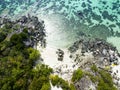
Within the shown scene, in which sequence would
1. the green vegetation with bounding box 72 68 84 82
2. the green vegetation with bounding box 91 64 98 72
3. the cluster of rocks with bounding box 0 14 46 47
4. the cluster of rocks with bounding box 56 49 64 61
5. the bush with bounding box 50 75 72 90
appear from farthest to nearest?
the cluster of rocks with bounding box 0 14 46 47
the cluster of rocks with bounding box 56 49 64 61
the green vegetation with bounding box 91 64 98 72
the green vegetation with bounding box 72 68 84 82
the bush with bounding box 50 75 72 90

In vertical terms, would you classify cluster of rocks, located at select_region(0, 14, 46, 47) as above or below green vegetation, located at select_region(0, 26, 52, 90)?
below

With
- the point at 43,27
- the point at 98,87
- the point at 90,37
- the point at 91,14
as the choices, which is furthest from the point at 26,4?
the point at 98,87

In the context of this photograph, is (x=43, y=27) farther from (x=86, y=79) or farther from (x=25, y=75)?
(x=86, y=79)

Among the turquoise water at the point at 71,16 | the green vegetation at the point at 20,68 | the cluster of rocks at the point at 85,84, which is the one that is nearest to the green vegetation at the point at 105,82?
the cluster of rocks at the point at 85,84

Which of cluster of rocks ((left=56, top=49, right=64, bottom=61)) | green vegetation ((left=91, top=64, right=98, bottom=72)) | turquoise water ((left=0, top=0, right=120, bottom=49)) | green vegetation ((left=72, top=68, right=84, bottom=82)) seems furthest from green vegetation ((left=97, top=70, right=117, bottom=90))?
turquoise water ((left=0, top=0, right=120, bottom=49))

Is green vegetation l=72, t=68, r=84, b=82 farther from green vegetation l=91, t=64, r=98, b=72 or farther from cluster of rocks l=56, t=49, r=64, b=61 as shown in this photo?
cluster of rocks l=56, t=49, r=64, b=61

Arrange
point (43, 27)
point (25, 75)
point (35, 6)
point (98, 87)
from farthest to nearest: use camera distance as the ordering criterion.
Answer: point (35, 6) → point (43, 27) → point (25, 75) → point (98, 87)

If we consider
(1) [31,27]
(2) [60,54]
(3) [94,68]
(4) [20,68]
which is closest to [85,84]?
(3) [94,68]
